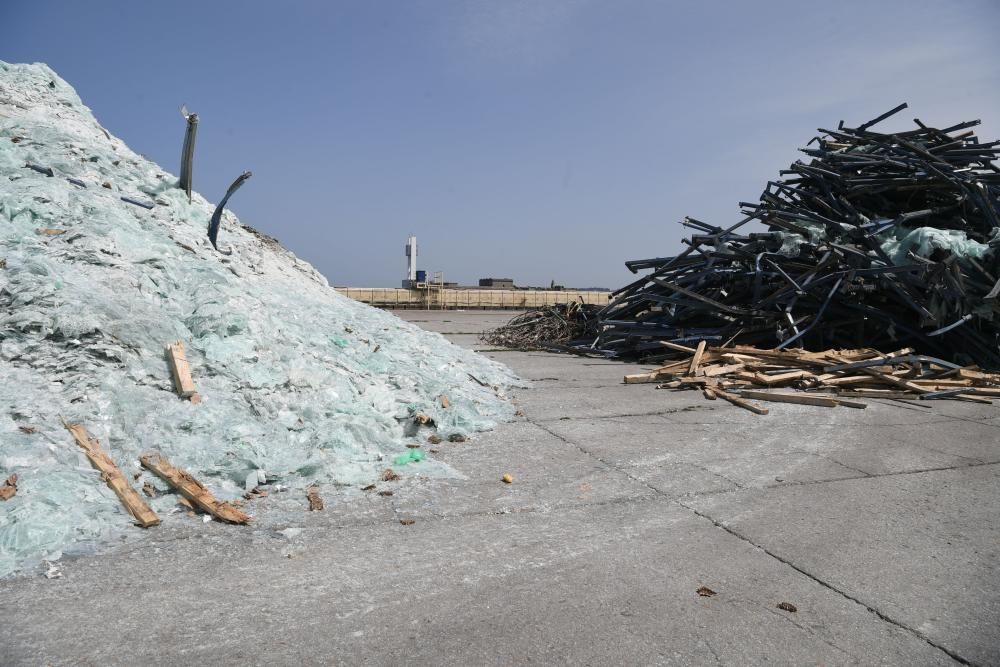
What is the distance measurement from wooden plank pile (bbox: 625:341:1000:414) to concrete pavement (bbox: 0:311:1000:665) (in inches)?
105

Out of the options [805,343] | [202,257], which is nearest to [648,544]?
[202,257]

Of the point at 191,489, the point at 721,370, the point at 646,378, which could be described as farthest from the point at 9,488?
the point at 721,370

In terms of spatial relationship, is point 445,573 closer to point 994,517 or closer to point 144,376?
point 144,376

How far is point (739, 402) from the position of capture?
278 inches

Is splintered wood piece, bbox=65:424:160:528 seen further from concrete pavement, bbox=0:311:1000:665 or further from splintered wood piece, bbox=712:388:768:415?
splintered wood piece, bbox=712:388:768:415

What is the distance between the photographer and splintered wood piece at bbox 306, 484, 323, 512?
3.73m

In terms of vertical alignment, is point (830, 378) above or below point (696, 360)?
below

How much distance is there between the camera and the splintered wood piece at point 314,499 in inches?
147

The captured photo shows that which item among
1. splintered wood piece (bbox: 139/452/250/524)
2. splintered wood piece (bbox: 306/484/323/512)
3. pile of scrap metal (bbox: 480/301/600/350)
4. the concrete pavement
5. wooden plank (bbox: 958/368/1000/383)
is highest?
pile of scrap metal (bbox: 480/301/600/350)

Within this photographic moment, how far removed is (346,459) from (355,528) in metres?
0.99

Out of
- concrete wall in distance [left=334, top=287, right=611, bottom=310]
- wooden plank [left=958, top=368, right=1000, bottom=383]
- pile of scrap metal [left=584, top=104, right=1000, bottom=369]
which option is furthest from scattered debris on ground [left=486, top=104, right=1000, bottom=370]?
concrete wall in distance [left=334, top=287, right=611, bottom=310]

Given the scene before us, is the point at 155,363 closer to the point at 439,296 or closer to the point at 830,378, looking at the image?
the point at 830,378

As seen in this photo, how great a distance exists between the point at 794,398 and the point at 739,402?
68 centimetres

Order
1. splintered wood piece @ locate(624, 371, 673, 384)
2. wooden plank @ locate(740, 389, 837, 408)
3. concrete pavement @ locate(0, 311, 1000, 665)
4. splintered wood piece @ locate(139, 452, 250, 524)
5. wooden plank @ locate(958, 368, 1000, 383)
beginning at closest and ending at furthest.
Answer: concrete pavement @ locate(0, 311, 1000, 665), splintered wood piece @ locate(139, 452, 250, 524), wooden plank @ locate(740, 389, 837, 408), wooden plank @ locate(958, 368, 1000, 383), splintered wood piece @ locate(624, 371, 673, 384)
